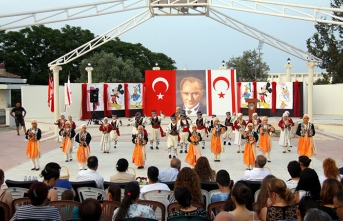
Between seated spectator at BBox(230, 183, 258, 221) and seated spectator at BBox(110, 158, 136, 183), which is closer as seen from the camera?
seated spectator at BBox(230, 183, 258, 221)

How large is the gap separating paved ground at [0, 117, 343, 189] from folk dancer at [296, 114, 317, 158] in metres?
0.46

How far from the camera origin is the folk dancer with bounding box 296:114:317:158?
41.9ft

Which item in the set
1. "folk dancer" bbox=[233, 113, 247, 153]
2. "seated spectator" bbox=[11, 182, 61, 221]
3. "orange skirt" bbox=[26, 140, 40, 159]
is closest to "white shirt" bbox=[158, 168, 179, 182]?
"seated spectator" bbox=[11, 182, 61, 221]

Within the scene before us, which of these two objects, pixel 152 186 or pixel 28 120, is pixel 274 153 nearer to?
pixel 152 186

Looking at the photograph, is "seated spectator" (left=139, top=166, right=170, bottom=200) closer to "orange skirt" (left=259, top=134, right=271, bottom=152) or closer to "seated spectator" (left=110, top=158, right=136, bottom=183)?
"seated spectator" (left=110, top=158, right=136, bottom=183)

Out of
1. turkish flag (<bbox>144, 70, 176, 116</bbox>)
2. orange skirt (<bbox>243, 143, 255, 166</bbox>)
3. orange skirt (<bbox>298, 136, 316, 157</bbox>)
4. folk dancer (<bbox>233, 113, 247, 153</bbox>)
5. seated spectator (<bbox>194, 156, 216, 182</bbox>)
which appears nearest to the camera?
seated spectator (<bbox>194, 156, 216, 182</bbox>)

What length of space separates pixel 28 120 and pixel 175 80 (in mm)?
10006

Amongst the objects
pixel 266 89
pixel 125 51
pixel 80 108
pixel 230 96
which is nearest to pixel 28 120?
pixel 80 108

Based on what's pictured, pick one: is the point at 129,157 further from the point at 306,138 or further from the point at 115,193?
the point at 115,193

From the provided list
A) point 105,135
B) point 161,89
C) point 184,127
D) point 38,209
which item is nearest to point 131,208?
point 38,209

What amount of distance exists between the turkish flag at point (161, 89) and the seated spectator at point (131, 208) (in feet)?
76.1

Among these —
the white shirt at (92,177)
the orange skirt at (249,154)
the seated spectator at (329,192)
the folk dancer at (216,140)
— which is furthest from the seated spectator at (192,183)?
the folk dancer at (216,140)

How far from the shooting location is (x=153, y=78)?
27.8 metres

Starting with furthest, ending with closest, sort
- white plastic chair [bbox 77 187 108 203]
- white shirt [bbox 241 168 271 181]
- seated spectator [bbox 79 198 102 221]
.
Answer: white shirt [bbox 241 168 271 181] → white plastic chair [bbox 77 187 108 203] → seated spectator [bbox 79 198 102 221]
